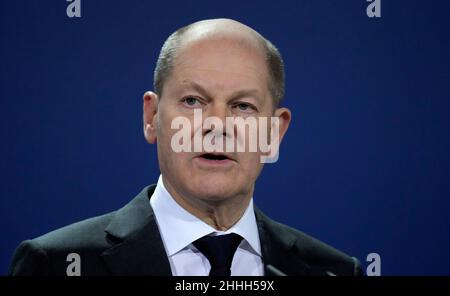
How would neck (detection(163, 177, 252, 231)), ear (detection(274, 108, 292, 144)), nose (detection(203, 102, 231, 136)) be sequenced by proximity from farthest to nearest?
ear (detection(274, 108, 292, 144)) → neck (detection(163, 177, 252, 231)) → nose (detection(203, 102, 231, 136))

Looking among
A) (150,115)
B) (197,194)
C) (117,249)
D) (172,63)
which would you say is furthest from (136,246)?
(172,63)

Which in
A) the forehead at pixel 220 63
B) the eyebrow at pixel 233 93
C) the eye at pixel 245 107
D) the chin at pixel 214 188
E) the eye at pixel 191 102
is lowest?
the chin at pixel 214 188

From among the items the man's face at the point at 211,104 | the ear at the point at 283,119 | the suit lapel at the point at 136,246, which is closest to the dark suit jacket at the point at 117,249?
the suit lapel at the point at 136,246

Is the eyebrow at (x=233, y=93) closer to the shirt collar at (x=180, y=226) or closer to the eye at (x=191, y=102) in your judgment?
the eye at (x=191, y=102)

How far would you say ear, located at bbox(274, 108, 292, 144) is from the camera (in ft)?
6.48

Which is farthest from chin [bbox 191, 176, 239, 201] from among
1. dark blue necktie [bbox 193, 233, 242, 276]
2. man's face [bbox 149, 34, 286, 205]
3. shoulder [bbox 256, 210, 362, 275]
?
shoulder [bbox 256, 210, 362, 275]

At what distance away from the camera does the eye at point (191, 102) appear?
1.79 m

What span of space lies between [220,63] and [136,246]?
47 cm

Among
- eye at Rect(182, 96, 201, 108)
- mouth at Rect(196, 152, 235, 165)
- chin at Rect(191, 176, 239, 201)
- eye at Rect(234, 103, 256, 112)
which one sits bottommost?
chin at Rect(191, 176, 239, 201)

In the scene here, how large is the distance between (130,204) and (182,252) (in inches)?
7.6

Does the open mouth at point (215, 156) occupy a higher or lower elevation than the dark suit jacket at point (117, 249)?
higher

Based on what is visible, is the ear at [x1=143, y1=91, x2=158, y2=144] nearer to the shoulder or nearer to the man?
the man

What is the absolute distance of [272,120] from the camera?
76.0 inches

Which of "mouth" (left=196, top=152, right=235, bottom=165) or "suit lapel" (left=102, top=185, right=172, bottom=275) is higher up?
"mouth" (left=196, top=152, right=235, bottom=165)
